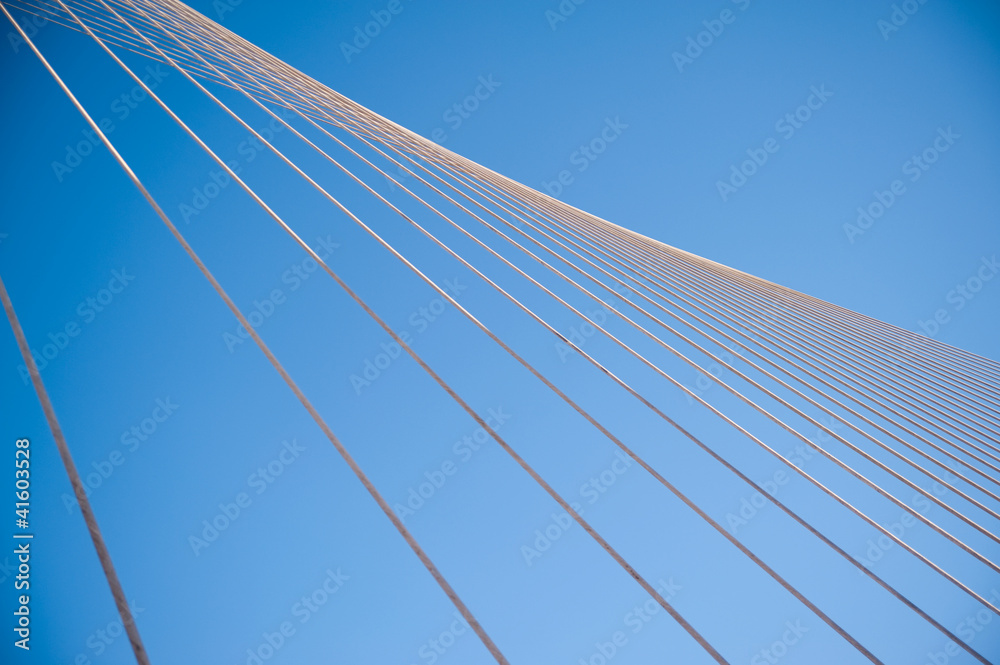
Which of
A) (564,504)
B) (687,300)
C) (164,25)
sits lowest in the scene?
(564,504)

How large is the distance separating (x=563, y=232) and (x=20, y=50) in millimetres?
16580

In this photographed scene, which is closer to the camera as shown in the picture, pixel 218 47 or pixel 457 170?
→ pixel 218 47

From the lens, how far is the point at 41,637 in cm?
1221

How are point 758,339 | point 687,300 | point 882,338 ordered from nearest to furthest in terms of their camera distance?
point 758,339 < point 687,300 < point 882,338

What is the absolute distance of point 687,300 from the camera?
16.3 ft

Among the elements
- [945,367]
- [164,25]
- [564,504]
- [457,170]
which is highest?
[945,367]

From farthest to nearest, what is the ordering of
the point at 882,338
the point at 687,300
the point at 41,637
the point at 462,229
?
the point at 41,637 → the point at 882,338 → the point at 687,300 → the point at 462,229

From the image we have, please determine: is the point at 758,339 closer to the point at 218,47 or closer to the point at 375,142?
the point at 375,142

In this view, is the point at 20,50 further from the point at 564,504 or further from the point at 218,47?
the point at 564,504

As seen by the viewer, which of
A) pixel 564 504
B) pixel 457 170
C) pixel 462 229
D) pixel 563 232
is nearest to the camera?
pixel 564 504

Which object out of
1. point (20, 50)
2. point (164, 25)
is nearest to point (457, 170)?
point (164, 25)

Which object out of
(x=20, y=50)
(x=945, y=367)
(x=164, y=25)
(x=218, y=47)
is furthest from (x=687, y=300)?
(x=20, y=50)

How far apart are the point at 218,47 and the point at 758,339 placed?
5117 millimetres

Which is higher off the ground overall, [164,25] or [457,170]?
[457,170]
